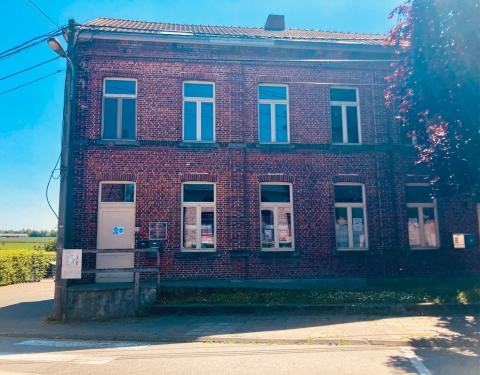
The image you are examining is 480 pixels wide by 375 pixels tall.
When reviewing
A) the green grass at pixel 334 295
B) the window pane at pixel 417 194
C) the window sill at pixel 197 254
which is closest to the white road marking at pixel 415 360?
the green grass at pixel 334 295

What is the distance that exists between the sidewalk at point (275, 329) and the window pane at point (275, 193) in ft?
15.1

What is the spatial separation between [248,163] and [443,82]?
6.43 metres

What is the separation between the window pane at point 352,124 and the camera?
14.3 m

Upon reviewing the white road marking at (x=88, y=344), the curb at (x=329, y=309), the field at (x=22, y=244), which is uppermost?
the field at (x=22, y=244)

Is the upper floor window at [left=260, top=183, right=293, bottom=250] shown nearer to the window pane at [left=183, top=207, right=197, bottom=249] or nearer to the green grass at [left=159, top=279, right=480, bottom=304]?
the green grass at [left=159, top=279, right=480, bottom=304]

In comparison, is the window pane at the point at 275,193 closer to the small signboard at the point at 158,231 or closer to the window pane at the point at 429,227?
the small signboard at the point at 158,231

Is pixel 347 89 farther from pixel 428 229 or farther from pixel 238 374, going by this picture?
pixel 238 374

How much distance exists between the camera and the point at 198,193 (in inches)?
525

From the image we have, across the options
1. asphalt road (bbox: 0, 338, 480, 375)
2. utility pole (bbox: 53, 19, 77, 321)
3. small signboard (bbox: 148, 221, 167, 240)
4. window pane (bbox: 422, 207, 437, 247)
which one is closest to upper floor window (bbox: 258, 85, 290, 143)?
small signboard (bbox: 148, 221, 167, 240)

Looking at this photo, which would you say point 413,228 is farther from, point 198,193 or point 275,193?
point 198,193

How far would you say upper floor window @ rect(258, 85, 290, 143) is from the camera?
45.6ft

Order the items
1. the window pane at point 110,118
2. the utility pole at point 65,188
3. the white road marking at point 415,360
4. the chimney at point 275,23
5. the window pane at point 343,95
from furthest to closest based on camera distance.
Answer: the chimney at point 275,23
the window pane at point 343,95
the window pane at point 110,118
the utility pole at point 65,188
the white road marking at point 415,360

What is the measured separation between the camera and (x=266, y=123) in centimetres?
1395

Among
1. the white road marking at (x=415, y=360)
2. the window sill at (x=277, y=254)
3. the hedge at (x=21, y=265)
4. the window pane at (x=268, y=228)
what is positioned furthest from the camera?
the hedge at (x=21, y=265)
